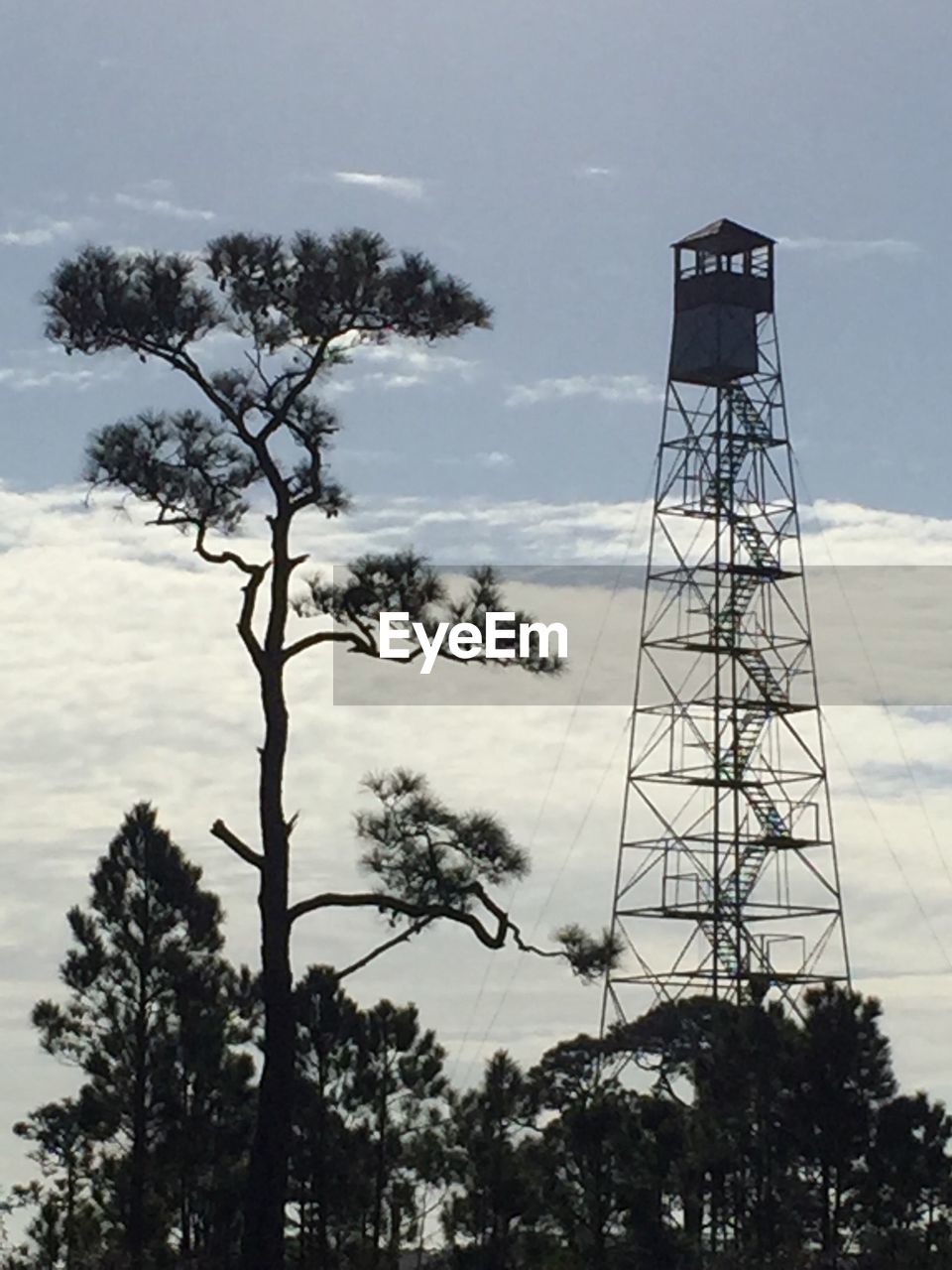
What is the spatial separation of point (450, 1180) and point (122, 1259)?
9522 mm

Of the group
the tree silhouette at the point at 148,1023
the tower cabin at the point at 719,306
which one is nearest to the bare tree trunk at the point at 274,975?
the tree silhouette at the point at 148,1023

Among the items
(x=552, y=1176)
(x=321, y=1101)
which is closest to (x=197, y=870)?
(x=321, y=1101)

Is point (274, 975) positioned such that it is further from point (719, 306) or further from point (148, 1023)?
point (719, 306)

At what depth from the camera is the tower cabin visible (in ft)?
177

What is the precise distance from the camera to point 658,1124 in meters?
39.7

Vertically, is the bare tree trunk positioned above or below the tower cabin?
below

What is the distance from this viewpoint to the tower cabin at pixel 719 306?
53.9 m

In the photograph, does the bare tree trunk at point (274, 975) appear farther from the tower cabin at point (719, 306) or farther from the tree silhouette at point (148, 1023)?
the tower cabin at point (719, 306)

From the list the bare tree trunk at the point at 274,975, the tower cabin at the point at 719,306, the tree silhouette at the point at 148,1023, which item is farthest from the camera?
the tower cabin at the point at 719,306

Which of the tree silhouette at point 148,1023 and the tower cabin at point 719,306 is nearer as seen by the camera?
the tree silhouette at point 148,1023

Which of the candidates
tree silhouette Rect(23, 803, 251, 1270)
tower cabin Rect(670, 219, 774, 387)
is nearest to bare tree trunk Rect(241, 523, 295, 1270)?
tree silhouette Rect(23, 803, 251, 1270)

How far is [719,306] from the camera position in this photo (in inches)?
2137

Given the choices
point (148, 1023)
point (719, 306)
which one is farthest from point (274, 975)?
Result: point (719, 306)

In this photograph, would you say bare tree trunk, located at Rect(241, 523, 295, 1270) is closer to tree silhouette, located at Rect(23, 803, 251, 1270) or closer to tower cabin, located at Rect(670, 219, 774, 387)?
tree silhouette, located at Rect(23, 803, 251, 1270)
